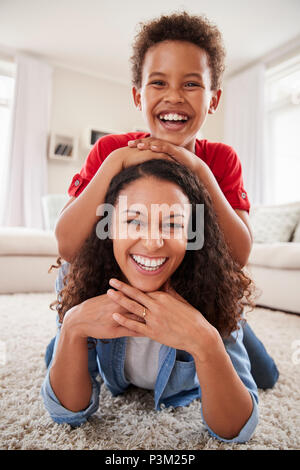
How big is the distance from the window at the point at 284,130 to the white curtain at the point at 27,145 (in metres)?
3.15

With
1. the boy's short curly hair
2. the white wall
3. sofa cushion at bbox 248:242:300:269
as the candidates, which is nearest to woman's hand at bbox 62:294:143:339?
the boy's short curly hair

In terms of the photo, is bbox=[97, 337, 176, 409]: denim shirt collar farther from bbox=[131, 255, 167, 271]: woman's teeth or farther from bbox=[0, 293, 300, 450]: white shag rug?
bbox=[131, 255, 167, 271]: woman's teeth

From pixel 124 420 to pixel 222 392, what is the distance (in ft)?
1.10

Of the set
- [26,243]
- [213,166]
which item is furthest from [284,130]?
[213,166]

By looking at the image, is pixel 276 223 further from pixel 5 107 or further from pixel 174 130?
pixel 5 107

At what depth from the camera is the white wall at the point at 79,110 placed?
4859 mm

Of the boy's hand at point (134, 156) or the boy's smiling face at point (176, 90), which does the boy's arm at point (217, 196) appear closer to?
the boy's hand at point (134, 156)

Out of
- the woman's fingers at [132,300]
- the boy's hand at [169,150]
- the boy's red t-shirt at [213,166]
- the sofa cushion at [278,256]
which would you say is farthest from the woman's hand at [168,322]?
the sofa cushion at [278,256]

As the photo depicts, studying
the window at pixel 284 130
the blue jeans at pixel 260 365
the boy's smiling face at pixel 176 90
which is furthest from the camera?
the window at pixel 284 130

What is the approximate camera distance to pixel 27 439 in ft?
2.64

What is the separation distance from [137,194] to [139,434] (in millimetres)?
605
